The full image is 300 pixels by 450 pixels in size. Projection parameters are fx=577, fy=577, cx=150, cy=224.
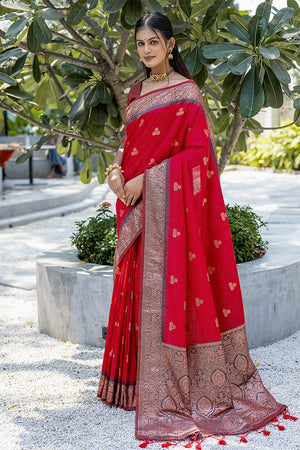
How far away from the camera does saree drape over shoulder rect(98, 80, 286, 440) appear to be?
2.39m

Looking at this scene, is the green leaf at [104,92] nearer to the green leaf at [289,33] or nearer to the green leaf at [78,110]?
the green leaf at [78,110]

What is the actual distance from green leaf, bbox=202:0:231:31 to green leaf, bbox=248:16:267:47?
32cm

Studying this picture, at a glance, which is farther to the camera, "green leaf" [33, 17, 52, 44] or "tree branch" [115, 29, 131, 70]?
"tree branch" [115, 29, 131, 70]

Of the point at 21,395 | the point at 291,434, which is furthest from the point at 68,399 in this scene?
the point at 291,434

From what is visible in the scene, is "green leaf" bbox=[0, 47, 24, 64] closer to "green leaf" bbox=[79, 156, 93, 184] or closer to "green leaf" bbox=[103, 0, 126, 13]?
"green leaf" bbox=[103, 0, 126, 13]

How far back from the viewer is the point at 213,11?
2811 mm

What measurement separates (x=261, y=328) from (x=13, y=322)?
1692 millimetres

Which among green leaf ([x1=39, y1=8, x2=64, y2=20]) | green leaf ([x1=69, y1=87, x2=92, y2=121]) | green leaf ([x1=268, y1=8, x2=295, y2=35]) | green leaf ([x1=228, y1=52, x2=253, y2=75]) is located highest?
green leaf ([x1=39, y1=8, x2=64, y2=20])

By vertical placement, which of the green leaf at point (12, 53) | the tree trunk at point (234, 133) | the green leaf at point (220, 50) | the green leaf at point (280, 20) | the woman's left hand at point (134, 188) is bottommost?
the woman's left hand at point (134, 188)

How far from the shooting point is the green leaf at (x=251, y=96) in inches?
101

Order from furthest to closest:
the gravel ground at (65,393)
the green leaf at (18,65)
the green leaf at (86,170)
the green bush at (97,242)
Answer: the green leaf at (86,170)
the green bush at (97,242)
the green leaf at (18,65)
the gravel ground at (65,393)

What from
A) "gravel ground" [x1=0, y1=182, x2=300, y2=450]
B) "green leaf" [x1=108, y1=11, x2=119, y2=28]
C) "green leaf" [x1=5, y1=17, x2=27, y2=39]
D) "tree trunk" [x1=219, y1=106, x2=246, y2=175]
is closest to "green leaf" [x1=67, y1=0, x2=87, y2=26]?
"green leaf" [x1=108, y1=11, x2=119, y2=28]

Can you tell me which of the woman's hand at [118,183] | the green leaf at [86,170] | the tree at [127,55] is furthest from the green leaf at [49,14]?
the green leaf at [86,170]

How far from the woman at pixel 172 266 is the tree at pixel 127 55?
0.26 meters
